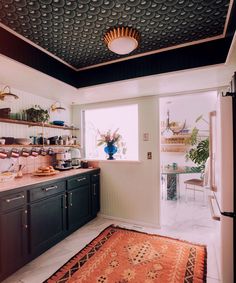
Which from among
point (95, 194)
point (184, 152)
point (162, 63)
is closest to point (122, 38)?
point (162, 63)

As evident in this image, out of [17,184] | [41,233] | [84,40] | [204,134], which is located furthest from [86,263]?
[204,134]

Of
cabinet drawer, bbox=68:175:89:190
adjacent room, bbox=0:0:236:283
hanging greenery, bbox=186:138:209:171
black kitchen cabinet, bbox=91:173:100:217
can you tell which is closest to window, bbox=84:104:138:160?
adjacent room, bbox=0:0:236:283

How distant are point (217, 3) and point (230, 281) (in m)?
2.12

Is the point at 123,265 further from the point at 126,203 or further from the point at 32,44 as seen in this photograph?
the point at 32,44

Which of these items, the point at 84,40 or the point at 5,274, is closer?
the point at 5,274

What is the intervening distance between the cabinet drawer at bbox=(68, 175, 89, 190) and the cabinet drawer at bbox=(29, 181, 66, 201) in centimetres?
14

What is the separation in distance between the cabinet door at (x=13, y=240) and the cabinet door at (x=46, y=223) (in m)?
0.10

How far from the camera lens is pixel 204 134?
470 cm

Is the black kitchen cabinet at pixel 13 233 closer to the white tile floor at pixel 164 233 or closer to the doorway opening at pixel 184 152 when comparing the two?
the white tile floor at pixel 164 233

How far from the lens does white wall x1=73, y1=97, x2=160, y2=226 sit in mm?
3082

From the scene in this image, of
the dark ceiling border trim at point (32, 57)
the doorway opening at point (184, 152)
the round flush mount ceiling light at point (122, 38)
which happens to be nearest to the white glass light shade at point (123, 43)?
the round flush mount ceiling light at point (122, 38)

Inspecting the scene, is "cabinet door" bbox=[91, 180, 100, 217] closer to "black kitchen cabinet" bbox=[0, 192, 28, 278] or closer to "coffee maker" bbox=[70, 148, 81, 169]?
"coffee maker" bbox=[70, 148, 81, 169]

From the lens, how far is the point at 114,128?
363 cm

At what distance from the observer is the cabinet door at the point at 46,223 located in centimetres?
213
